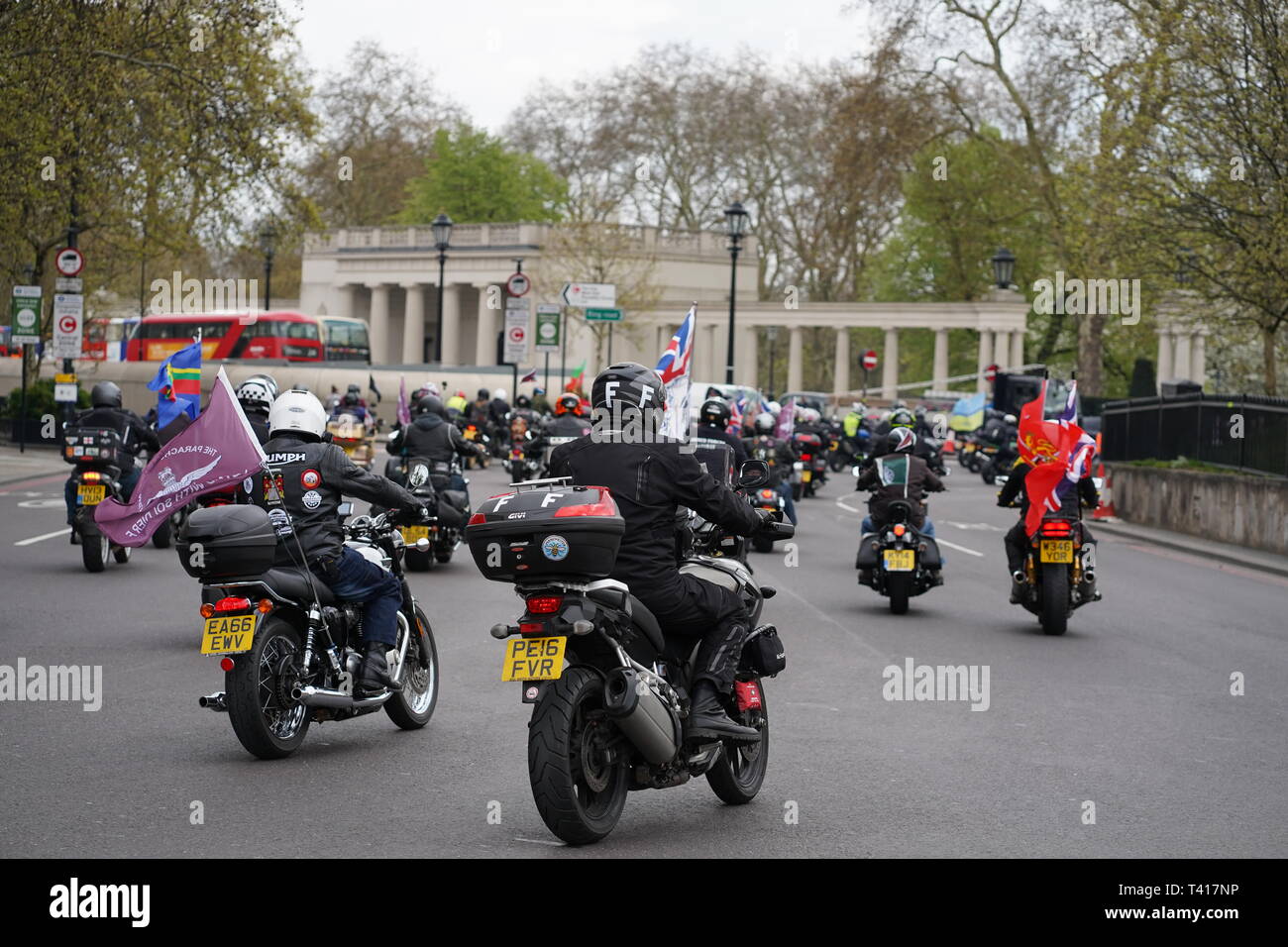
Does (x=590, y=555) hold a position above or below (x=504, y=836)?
above

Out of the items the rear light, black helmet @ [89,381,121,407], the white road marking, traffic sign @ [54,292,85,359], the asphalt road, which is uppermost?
traffic sign @ [54,292,85,359]

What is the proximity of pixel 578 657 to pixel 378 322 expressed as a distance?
8932cm

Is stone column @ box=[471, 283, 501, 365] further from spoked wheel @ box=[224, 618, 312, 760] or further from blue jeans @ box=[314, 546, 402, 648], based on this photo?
spoked wheel @ box=[224, 618, 312, 760]

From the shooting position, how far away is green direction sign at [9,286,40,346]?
111ft

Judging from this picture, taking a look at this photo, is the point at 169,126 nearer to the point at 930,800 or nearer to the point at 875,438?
the point at 875,438

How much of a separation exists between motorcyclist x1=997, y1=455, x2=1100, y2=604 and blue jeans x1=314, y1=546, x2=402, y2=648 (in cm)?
716

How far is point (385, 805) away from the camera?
748 centimetres

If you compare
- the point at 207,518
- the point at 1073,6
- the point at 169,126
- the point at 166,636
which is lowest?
the point at 166,636

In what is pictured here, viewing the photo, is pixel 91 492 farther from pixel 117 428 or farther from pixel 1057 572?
pixel 1057 572

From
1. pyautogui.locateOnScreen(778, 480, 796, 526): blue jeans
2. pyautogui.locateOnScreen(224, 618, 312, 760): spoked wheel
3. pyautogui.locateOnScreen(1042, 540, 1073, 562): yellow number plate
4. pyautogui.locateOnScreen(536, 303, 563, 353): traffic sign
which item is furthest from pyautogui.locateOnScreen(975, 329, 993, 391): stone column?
pyautogui.locateOnScreen(224, 618, 312, 760): spoked wheel

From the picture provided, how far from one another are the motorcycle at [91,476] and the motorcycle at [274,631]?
893cm

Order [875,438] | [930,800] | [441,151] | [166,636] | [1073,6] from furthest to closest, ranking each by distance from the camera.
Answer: [441,151] → [1073,6] → [875,438] → [166,636] → [930,800]

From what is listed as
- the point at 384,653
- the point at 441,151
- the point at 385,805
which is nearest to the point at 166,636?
the point at 384,653

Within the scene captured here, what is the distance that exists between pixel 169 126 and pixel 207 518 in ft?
84.0
